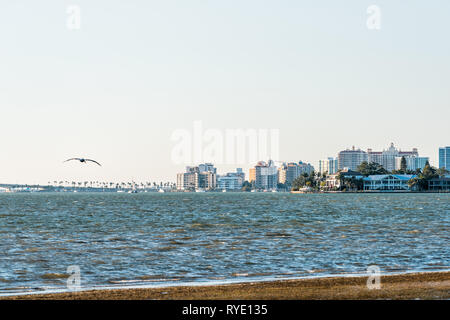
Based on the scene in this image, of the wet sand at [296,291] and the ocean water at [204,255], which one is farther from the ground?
the wet sand at [296,291]

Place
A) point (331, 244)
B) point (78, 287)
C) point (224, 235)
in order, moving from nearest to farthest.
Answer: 1. point (78, 287)
2. point (331, 244)
3. point (224, 235)

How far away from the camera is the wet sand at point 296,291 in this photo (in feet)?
68.8

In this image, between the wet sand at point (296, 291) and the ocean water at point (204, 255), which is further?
the ocean water at point (204, 255)

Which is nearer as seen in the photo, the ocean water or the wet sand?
the wet sand

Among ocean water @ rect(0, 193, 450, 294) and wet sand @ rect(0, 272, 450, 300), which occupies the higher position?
wet sand @ rect(0, 272, 450, 300)

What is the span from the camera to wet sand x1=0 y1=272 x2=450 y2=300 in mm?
20969

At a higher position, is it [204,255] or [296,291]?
[296,291]

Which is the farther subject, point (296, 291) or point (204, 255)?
point (204, 255)

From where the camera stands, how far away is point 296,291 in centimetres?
2242

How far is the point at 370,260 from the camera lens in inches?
1364
